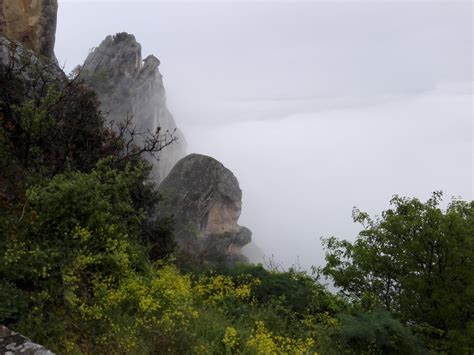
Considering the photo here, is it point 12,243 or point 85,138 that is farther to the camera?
point 85,138

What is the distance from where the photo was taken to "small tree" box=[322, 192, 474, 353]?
12.7 metres

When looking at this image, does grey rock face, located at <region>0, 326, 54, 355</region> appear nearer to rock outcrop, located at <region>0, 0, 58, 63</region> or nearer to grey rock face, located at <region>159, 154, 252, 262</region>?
rock outcrop, located at <region>0, 0, 58, 63</region>

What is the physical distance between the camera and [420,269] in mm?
14000

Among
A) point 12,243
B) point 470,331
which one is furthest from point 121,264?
point 470,331

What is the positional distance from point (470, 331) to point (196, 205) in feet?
129

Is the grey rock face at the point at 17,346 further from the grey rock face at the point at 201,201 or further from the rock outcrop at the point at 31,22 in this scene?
the grey rock face at the point at 201,201

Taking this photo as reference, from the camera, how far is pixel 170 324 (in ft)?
Result: 24.0

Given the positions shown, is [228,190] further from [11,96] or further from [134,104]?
[11,96]

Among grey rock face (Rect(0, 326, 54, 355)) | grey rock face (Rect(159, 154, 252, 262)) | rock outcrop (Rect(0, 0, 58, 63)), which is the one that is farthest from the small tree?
grey rock face (Rect(159, 154, 252, 262))

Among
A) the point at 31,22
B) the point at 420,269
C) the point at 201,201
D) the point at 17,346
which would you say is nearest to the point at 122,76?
the point at 201,201

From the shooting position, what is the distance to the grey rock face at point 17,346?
5152mm

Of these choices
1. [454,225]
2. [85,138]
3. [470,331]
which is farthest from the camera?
[454,225]

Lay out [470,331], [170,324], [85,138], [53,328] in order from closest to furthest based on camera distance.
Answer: [53,328] < [170,324] < [470,331] < [85,138]

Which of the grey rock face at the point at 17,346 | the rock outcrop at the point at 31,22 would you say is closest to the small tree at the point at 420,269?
the grey rock face at the point at 17,346
